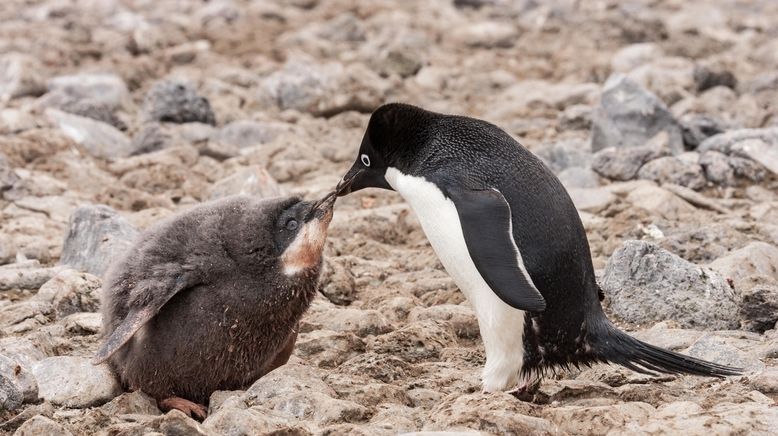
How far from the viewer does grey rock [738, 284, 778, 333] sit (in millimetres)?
5090

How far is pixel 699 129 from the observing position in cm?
883

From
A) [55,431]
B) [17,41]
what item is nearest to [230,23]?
[17,41]

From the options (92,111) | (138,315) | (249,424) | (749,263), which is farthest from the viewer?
(92,111)

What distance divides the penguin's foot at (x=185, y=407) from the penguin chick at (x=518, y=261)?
117cm

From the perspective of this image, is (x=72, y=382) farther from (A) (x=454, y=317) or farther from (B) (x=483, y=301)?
(A) (x=454, y=317)

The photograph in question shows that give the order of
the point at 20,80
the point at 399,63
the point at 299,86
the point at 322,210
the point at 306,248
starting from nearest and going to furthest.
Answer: the point at 306,248 < the point at 322,210 < the point at 20,80 < the point at 299,86 < the point at 399,63

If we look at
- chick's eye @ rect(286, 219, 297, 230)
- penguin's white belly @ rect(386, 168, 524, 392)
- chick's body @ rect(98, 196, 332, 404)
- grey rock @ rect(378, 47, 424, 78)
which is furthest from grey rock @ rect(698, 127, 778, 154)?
Result: chick's body @ rect(98, 196, 332, 404)

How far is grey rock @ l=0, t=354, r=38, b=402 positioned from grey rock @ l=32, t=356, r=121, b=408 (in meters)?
0.07

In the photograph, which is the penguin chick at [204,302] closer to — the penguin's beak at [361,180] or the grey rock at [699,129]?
the penguin's beak at [361,180]

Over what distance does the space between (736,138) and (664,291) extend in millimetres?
3332

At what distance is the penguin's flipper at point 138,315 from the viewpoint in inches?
170

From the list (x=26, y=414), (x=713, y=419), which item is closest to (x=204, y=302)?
(x=26, y=414)

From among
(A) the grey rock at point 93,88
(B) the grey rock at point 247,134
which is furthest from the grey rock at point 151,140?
(A) the grey rock at point 93,88

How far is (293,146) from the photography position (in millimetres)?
8836
